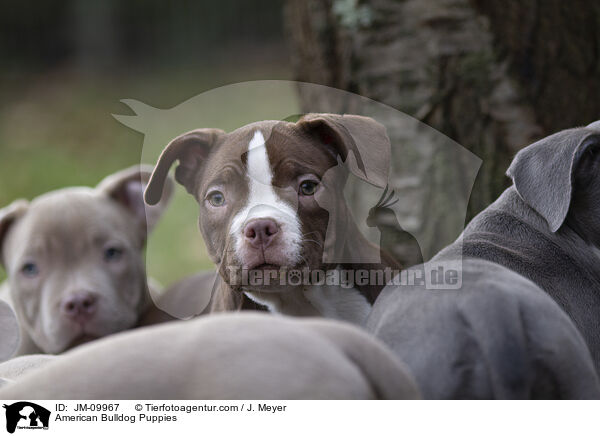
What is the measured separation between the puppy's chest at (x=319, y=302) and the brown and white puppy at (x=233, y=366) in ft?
2.76

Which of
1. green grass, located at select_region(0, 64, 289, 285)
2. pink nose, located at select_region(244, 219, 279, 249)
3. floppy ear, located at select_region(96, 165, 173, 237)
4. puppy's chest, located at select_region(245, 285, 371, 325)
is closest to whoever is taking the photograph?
pink nose, located at select_region(244, 219, 279, 249)

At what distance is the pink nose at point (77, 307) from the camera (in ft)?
10.1

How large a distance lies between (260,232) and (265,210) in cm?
7

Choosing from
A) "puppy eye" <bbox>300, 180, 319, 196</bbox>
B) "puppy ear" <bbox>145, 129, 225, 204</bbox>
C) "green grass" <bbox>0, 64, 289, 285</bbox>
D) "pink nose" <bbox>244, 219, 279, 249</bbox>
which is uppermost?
"puppy ear" <bbox>145, 129, 225, 204</bbox>

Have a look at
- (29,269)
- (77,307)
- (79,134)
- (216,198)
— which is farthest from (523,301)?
(79,134)

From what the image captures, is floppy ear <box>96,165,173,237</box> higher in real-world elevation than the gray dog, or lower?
lower

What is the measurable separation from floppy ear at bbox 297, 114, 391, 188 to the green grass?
3.99 ft

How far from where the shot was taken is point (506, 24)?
3354 mm

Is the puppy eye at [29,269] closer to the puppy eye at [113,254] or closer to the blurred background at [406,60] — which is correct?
the puppy eye at [113,254]

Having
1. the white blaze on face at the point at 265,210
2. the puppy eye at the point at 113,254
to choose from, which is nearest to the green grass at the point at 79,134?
the puppy eye at the point at 113,254

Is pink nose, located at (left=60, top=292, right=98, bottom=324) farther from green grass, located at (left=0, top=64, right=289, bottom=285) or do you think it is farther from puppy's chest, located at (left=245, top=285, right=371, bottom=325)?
puppy's chest, located at (left=245, top=285, right=371, bottom=325)

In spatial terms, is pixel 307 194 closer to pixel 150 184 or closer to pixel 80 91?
pixel 150 184

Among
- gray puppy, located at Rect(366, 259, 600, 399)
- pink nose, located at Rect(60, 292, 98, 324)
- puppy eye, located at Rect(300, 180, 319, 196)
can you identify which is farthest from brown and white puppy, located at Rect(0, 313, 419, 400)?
pink nose, located at Rect(60, 292, 98, 324)
